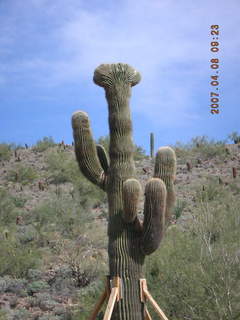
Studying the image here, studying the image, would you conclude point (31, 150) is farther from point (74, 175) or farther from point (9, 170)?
point (74, 175)

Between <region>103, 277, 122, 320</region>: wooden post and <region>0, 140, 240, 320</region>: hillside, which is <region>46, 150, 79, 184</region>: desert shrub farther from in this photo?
<region>103, 277, 122, 320</region>: wooden post

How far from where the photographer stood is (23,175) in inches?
1212

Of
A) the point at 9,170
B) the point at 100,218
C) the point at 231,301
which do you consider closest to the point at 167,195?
the point at 231,301

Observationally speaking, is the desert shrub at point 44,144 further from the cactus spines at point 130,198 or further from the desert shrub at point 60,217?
the cactus spines at point 130,198

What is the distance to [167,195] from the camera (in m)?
9.44

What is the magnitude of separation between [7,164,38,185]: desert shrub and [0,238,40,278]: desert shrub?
1091 cm

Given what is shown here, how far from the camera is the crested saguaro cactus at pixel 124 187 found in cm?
864

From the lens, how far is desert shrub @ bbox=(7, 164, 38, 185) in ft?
100

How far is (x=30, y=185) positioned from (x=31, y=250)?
10.6 meters

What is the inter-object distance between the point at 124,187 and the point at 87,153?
1179 mm

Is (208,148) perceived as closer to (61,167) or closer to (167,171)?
(61,167)

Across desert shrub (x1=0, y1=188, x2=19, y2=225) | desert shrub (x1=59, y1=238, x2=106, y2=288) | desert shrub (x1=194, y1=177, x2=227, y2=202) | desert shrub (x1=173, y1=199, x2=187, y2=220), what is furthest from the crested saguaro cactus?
desert shrub (x1=0, y1=188, x2=19, y2=225)

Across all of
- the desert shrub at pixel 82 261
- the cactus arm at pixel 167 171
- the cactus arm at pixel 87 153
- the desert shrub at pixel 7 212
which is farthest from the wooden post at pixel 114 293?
the desert shrub at pixel 7 212

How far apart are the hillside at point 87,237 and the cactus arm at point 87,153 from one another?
4321 mm
